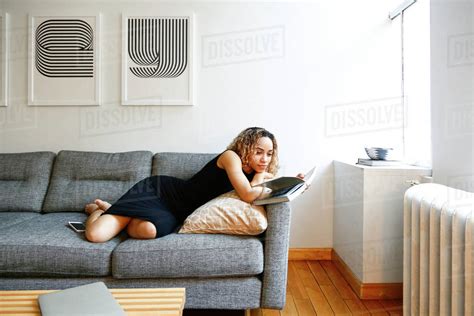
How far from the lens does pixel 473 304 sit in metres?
1.12

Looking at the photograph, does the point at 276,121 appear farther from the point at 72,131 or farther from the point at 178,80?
the point at 72,131

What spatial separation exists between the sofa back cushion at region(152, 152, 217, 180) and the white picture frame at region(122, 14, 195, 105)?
1.63ft

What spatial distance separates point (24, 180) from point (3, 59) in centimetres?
103

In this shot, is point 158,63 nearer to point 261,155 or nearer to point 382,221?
point 261,155

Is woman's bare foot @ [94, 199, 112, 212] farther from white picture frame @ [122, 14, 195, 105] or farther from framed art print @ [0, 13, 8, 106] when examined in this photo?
framed art print @ [0, 13, 8, 106]

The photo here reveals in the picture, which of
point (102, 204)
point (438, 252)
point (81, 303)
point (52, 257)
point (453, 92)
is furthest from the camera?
point (102, 204)

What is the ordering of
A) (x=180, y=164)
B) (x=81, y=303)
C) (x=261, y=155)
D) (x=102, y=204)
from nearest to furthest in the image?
(x=81, y=303) < (x=261, y=155) < (x=102, y=204) < (x=180, y=164)

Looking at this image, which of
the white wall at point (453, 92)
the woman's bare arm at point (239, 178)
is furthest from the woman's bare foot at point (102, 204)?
the white wall at point (453, 92)

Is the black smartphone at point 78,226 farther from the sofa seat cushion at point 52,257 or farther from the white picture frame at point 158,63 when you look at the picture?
the white picture frame at point 158,63

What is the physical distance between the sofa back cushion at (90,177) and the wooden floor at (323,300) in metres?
0.96

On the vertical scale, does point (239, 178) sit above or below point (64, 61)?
below

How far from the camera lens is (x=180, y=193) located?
197 centimetres

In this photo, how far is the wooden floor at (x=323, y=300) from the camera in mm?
1812

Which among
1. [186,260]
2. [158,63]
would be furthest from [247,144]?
[158,63]
